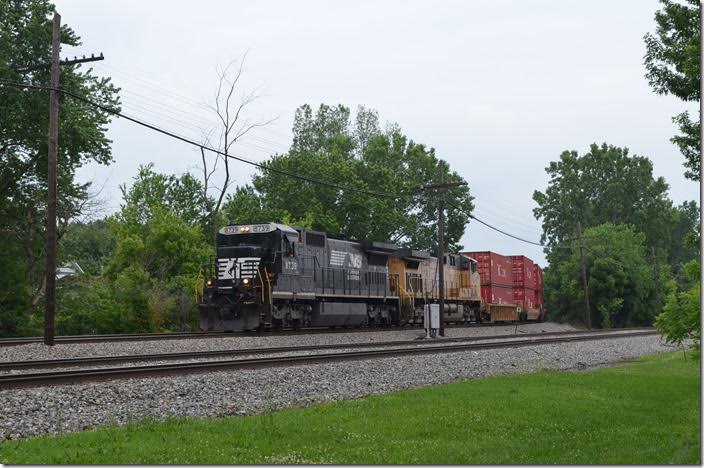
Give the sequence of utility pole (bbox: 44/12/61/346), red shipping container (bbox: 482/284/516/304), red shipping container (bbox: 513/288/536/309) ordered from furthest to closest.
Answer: red shipping container (bbox: 513/288/536/309) → red shipping container (bbox: 482/284/516/304) → utility pole (bbox: 44/12/61/346)

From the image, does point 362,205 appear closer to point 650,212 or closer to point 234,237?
point 234,237

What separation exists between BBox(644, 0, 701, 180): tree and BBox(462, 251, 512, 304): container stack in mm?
29903

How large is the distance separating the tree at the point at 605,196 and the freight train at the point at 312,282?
173ft

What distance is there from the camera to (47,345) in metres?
21.0

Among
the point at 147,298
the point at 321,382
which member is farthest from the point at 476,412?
the point at 147,298

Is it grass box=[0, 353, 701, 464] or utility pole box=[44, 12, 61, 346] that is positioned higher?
utility pole box=[44, 12, 61, 346]

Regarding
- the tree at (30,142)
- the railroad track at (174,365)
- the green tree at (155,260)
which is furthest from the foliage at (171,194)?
the railroad track at (174,365)

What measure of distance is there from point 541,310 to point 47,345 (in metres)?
43.9

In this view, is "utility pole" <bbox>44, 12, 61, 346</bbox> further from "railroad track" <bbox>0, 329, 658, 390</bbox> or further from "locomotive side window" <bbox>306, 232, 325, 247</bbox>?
"locomotive side window" <bbox>306, 232, 325, 247</bbox>

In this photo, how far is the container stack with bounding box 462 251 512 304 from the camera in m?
47.3

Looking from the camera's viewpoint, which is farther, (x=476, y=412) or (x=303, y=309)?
(x=303, y=309)

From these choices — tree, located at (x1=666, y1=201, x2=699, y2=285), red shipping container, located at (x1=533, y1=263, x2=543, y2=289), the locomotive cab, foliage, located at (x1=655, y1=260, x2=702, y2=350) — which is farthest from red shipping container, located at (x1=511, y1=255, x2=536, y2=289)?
foliage, located at (x1=655, y1=260, x2=702, y2=350)

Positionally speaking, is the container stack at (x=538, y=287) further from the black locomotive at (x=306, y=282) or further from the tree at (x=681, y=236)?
the tree at (x=681, y=236)

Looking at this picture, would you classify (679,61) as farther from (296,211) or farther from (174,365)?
(296,211)
